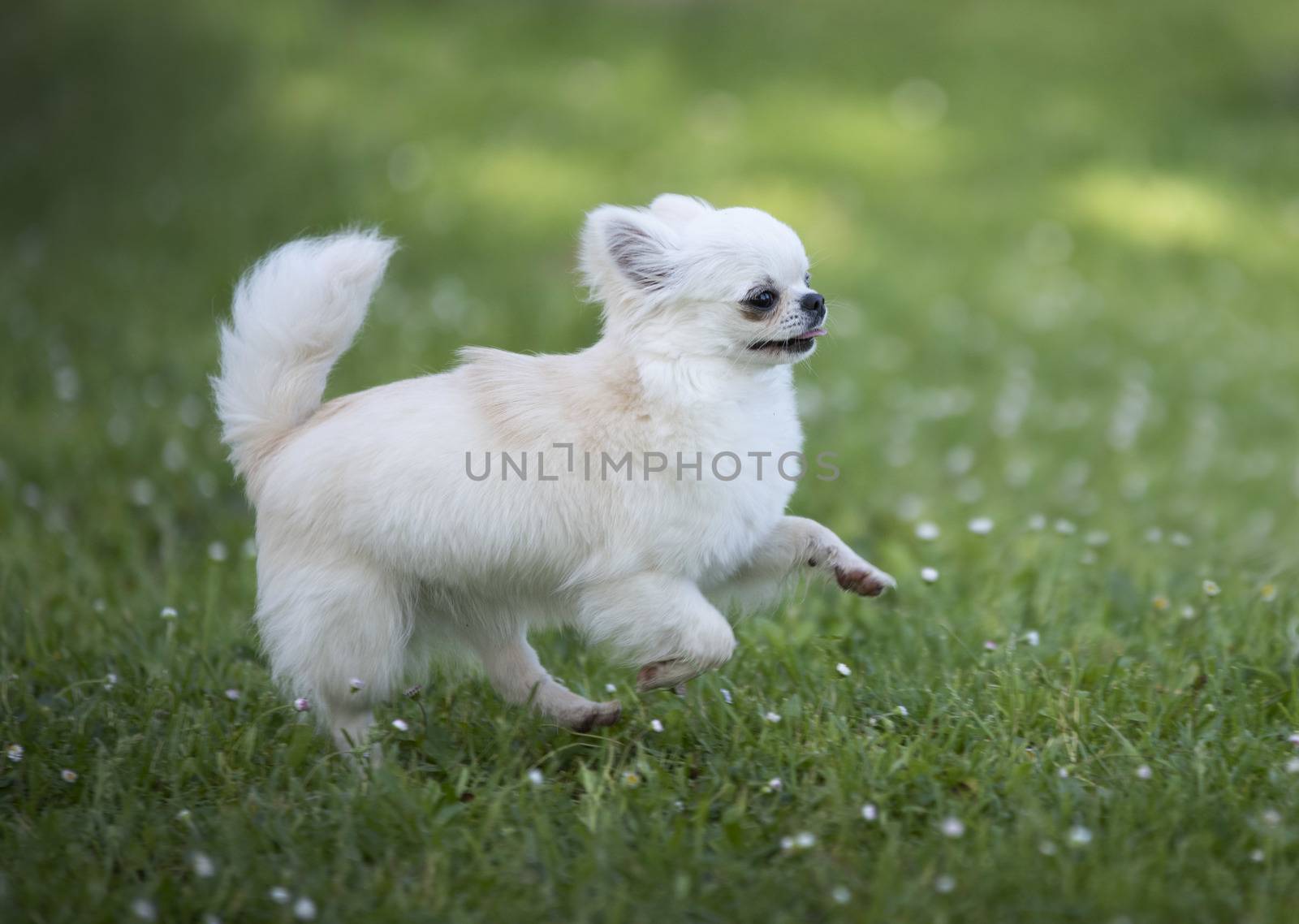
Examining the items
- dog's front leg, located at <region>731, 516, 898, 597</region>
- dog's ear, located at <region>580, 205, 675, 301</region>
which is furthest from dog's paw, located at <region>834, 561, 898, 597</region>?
dog's ear, located at <region>580, 205, 675, 301</region>

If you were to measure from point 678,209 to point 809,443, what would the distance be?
8.19ft

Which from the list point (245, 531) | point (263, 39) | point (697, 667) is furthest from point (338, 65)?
point (697, 667)

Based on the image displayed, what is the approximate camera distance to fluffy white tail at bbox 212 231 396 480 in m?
2.82

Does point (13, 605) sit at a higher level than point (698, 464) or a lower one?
lower

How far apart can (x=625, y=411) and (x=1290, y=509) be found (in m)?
3.52

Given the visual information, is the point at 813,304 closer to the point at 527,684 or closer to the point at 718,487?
the point at 718,487

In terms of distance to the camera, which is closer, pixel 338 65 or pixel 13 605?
pixel 13 605

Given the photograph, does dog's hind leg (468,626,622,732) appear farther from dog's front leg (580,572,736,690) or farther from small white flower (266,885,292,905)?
small white flower (266,885,292,905)

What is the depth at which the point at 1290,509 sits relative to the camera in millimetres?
5082

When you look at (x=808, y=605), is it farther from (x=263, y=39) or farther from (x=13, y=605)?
(x=263, y=39)

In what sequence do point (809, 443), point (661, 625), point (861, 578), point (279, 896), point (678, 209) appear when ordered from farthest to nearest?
point (809, 443)
point (678, 209)
point (861, 578)
point (661, 625)
point (279, 896)

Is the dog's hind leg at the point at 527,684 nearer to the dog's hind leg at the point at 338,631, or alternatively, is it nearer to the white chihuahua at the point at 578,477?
the white chihuahua at the point at 578,477

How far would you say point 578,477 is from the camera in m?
2.66

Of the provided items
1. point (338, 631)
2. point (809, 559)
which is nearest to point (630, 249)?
point (809, 559)
